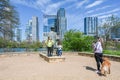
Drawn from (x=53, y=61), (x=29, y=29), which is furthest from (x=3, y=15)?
(x=29, y=29)

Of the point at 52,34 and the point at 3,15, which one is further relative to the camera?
the point at 3,15

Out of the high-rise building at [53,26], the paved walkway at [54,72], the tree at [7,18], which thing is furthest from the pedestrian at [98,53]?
the tree at [7,18]

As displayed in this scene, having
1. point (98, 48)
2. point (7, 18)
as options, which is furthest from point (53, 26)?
point (7, 18)

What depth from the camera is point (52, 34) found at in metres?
19.0

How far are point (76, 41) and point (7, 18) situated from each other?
1037cm

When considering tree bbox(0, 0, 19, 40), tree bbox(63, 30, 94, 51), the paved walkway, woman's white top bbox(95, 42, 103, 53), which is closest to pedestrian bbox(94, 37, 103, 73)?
woman's white top bbox(95, 42, 103, 53)

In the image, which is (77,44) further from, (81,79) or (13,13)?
(81,79)

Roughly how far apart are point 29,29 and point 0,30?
133609 millimetres

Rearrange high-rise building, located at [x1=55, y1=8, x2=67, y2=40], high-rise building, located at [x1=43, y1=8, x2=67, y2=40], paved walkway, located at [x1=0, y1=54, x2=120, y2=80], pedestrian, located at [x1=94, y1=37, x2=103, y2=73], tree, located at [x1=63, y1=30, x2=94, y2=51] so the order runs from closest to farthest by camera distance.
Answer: paved walkway, located at [x1=0, y1=54, x2=120, y2=80] → pedestrian, located at [x1=94, y1=37, x2=103, y2=73] → high-rise building, located at [x1=43, y1=8, x2=67, y2=40] → tree, located at [x1=63, y1=30, x2=94, y2=51] → high-rise building, located at [x1=55, y1=8, x2=67, y2=40]

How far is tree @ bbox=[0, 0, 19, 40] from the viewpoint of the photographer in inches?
1359

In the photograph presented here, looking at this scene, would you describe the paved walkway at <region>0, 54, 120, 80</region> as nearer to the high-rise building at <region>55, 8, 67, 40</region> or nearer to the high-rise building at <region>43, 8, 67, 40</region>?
the high-rise building at <region>43, 8, 67, 40</region>

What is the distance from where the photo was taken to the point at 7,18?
35062mm

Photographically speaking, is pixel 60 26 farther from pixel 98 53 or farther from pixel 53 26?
pixel 98 53

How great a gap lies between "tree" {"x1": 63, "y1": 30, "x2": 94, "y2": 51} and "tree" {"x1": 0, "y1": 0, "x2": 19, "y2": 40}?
7.81m
